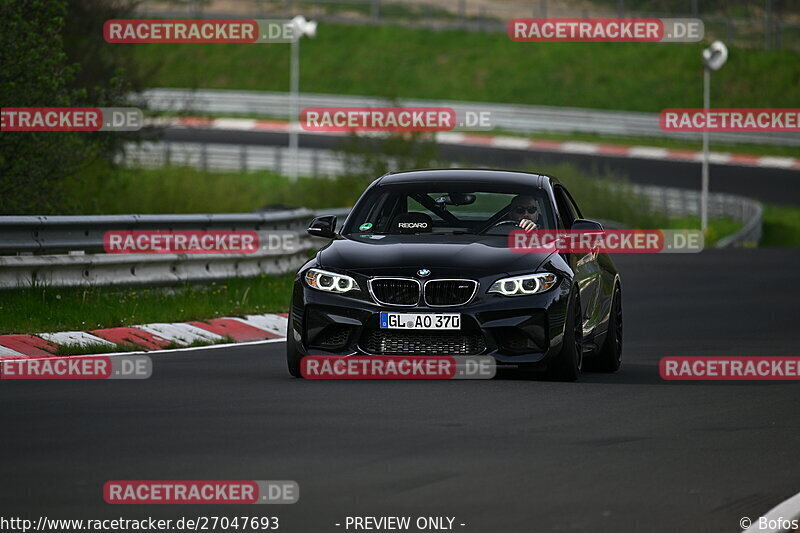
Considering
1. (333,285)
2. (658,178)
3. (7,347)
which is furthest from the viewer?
(658,178)

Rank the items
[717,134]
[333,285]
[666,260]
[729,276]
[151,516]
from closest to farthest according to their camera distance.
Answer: [151,516]
[333,285]
[729,276]
[666,260]
[717,134]

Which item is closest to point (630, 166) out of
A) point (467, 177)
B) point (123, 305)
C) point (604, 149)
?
point (604, 149)

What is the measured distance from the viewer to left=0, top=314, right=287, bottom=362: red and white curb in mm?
14562

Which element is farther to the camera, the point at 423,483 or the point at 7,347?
the point at 7,347

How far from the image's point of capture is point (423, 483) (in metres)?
8.54

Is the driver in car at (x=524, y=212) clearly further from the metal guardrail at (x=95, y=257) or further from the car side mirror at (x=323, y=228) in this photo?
the metal guardrail at (x=95, y=257)

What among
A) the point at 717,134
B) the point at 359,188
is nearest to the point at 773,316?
the point at 359,188

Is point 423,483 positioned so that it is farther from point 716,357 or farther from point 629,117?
point 629,117

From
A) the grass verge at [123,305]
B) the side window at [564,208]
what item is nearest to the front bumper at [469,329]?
the side window at [564,208]

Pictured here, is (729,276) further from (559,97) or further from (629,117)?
(559,97)

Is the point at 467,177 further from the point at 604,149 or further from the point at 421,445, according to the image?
the point at 604,149

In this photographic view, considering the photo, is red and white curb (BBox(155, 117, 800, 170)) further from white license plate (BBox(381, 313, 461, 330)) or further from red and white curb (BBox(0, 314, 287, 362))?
white license plate (BBox(381, 313, 461, 330))

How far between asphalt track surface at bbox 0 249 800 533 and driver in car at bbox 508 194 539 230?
1.25 metres

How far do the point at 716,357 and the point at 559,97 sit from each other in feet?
183
